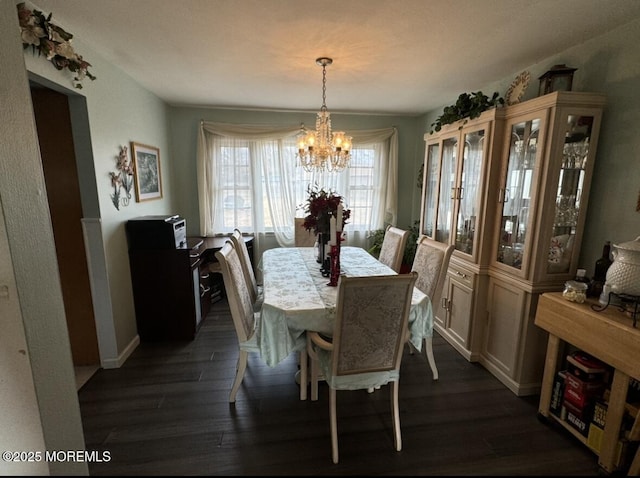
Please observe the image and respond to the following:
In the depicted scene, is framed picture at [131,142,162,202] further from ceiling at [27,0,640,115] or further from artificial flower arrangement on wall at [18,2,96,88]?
artificial flower arrangement on wall at [18,2,96,88]

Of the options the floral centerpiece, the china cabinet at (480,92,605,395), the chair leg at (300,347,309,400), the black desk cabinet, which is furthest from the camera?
the black desk cabinet

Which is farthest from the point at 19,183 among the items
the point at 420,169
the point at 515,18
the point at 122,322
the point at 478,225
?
the point at 420,169

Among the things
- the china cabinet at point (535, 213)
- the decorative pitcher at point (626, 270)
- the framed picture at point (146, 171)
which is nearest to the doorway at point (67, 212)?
the framed picture at point (146, 171)

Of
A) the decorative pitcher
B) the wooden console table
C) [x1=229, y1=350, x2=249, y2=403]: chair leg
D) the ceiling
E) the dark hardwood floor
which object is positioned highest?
the ceiling

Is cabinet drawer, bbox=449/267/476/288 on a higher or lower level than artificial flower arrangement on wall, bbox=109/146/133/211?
lower

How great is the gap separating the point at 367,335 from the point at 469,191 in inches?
68.7

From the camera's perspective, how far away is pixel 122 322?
245cm

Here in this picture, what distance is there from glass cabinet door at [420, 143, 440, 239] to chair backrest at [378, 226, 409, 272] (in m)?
0.45

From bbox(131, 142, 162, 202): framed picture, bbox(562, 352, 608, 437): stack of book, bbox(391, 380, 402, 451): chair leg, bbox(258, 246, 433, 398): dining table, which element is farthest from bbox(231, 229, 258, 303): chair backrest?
bbox(562, 352, 608, 437): stack of book

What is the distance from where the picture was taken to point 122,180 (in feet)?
8.05

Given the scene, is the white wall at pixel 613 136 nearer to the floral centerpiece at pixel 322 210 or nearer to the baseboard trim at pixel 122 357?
the floral centerpiece at pixel 322 210

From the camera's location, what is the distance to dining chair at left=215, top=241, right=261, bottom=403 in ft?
5.81

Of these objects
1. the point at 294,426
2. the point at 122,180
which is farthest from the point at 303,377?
the point at 122,180

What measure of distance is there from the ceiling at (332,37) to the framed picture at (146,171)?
0.65 meters
